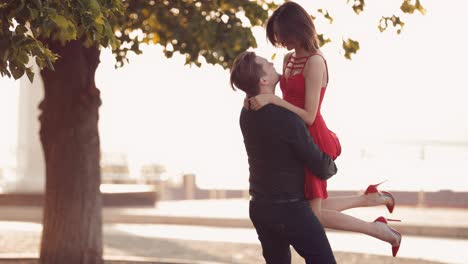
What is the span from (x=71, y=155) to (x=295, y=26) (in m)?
4.15

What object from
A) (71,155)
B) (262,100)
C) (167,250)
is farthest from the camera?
(167,250)

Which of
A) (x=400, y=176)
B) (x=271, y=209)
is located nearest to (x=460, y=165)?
(x=400, y=176)

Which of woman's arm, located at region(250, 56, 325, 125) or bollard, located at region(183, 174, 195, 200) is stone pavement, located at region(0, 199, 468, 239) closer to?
bollard, located at region(183, 174, 195, 200)

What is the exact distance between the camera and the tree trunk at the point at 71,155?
8.94 metres

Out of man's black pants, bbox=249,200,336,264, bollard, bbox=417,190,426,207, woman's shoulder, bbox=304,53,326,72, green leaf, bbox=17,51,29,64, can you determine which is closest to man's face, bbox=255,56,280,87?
woman's shoulder, bbox=304,53,326,72

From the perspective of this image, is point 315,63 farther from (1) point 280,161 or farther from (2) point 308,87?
(1) point 280,161

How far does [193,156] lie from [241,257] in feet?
59.7

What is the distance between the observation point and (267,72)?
16.7ft

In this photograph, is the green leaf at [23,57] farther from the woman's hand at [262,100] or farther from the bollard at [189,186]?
the bollard at [189,186]

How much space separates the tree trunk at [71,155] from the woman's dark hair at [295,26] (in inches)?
154

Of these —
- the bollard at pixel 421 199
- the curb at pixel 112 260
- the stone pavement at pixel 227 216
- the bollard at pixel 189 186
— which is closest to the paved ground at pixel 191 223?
the stone pavement at pixel 227 216

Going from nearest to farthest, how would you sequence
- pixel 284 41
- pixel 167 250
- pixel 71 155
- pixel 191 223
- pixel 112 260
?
pixel 284 41 → pixel 71 155 → pixel 112 260 → pixel 167 250 → pixel 191 223

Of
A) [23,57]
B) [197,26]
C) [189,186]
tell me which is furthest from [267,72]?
[189,186]

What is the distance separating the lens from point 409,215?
61.2ft
